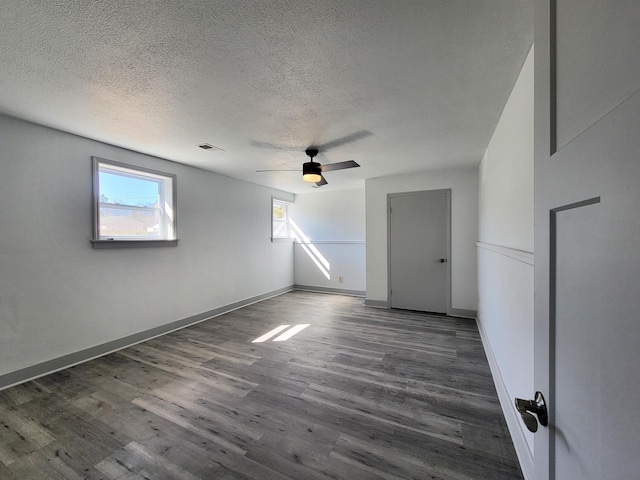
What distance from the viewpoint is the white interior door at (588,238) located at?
Result: 1.19 feet

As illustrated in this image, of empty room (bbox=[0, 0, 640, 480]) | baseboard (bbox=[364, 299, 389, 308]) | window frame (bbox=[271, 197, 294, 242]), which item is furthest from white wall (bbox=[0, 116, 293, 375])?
baseboard (bbox=[364, 299, 389, 308])

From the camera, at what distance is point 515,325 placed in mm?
1729

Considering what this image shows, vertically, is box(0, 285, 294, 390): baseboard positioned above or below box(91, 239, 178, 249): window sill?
below

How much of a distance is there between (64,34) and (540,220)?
7.40 ft

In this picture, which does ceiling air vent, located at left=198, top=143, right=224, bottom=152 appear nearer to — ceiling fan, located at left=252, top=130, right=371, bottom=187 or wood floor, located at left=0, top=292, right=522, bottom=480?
ceiling fan, located at left=252, top=130, right=371, bottom=187

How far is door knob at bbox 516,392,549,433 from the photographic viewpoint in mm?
617

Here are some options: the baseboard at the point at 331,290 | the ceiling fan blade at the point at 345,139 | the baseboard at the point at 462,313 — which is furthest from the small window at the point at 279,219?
the baseboard at the point at 462,313

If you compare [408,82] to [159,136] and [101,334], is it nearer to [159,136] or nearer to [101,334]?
[159,136]

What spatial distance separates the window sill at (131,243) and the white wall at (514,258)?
3.75 metres

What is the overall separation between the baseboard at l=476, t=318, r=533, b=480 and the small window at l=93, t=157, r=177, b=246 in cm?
389

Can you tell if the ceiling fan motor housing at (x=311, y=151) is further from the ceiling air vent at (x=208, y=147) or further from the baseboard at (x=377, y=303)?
the baseboard at (x=377, y=303)

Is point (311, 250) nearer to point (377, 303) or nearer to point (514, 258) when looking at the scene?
point (377, 303)

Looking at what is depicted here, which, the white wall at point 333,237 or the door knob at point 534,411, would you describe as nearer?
the door knob at point 534,411

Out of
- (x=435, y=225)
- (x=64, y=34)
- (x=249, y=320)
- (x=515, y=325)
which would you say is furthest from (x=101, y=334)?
(x=435, y=225)
